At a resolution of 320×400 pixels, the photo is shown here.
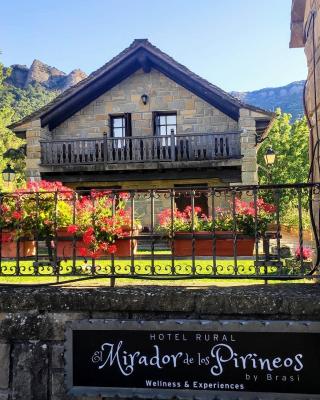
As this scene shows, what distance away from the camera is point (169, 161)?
49.3 feet

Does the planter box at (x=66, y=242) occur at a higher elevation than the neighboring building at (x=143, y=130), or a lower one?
lower

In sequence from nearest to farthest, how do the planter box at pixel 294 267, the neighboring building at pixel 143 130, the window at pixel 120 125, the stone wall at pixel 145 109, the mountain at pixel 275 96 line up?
the planter box at pixel 294 267, the neighboring building at pixel 143 130, the stone wall at pixel 145 109, the window at pixel 120 125, the mountain at pixel 275 96

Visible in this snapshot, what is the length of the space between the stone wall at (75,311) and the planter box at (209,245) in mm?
1014

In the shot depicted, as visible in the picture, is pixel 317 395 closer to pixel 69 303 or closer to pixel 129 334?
pixel 129 334

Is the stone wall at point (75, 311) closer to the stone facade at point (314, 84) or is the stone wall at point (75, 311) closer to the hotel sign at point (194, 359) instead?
the hotel sign at point (194, 359)

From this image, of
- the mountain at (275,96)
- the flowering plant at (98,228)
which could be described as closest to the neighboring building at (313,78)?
the flowering plant at (98,228)

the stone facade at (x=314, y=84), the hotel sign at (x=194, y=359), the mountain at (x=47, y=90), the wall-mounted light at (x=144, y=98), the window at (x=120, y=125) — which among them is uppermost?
the mountain at (x=47, y=90)

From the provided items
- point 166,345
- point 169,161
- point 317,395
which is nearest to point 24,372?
point 166,345

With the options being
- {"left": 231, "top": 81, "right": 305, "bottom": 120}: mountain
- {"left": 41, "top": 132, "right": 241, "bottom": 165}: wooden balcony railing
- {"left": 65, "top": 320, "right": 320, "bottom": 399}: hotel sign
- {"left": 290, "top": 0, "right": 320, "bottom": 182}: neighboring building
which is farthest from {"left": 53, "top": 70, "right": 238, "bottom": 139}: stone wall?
{"left": 231, "top": 81, "right": 305, "bottom": 120}: mountain

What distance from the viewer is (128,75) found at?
54.5 ft

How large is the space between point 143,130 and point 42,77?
79864 millimetres

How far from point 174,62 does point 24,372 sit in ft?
45.2

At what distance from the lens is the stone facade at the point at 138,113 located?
15.9 m

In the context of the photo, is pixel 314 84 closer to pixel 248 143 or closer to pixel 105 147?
pixel 248 143
